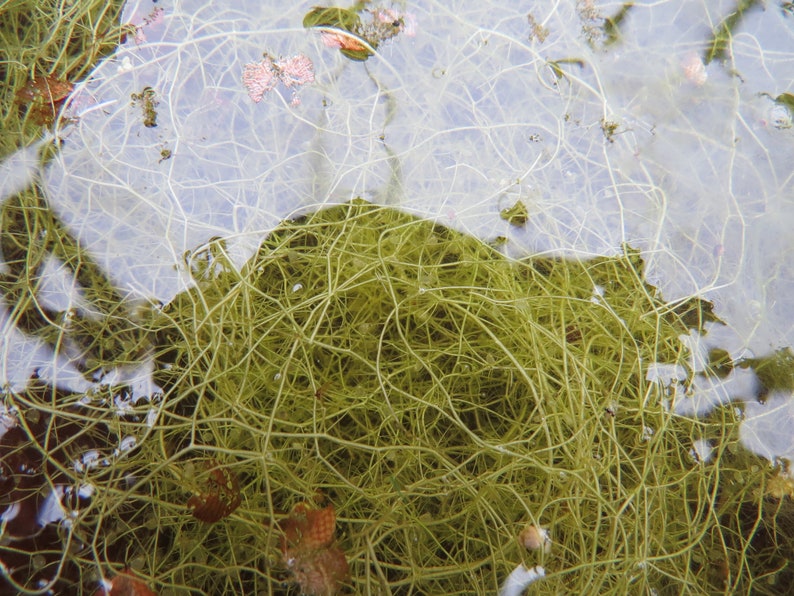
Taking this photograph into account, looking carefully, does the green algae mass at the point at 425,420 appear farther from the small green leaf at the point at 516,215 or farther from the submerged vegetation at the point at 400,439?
the small green leaf at the point at 516,215

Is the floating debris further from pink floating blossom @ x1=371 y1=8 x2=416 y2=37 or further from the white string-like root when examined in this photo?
the white string-like root

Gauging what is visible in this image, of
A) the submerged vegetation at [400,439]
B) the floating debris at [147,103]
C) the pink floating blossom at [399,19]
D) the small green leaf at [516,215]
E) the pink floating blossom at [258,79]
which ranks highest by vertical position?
the pink floating blossom at [399,19]

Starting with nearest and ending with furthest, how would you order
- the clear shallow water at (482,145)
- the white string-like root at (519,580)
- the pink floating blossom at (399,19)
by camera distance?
the white string-like root at (519,580), the clear shallow water at (482,145), the pink floating blossom at (399,19)

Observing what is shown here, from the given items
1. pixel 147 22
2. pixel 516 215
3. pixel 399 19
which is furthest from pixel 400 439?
pixel 147 22

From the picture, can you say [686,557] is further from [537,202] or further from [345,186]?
[345,186]

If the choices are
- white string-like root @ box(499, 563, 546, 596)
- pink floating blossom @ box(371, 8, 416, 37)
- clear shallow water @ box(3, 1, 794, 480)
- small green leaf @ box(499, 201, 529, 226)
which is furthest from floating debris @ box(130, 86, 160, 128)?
white string-like root @ box(499, 563, 546, 596)

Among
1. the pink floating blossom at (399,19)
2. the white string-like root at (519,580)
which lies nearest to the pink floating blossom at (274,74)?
the pink floating blossom at (399,19)

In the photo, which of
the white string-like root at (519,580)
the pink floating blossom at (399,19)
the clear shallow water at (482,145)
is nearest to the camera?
the white string-like root at (519,580)

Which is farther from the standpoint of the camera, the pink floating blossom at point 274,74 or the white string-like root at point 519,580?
the pink floating blossom at point 274,74
